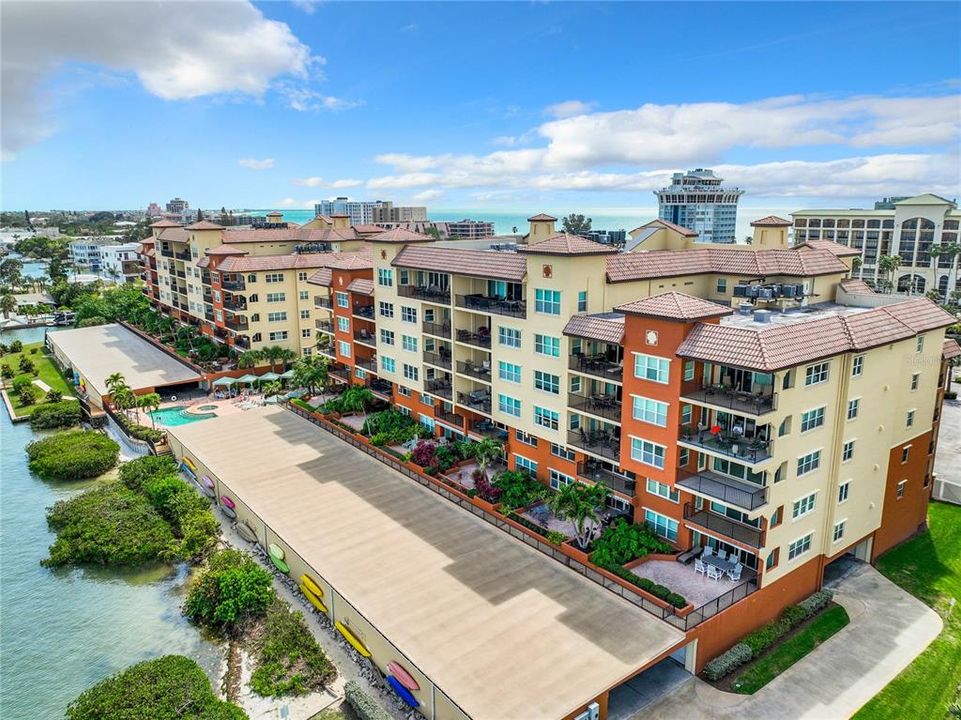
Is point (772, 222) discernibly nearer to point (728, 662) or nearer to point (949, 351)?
point (949, 351)

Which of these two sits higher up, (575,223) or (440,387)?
(575,223)

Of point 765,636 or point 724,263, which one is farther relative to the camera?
point 724,263

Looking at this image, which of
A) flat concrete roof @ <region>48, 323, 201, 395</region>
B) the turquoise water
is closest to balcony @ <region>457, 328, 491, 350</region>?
the turquoise water

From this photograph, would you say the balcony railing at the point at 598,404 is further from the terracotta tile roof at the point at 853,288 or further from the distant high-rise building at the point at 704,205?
the distant high-rise building at the point at 704,205

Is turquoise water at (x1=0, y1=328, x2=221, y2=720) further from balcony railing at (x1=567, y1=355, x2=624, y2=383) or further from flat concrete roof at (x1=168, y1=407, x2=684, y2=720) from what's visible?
balcony railing at (x1=567, y1=355, x2=624, y2=383)

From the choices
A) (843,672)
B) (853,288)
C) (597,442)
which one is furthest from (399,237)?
(843,672)

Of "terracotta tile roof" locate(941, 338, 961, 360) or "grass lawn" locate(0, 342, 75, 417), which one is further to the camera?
"grass lawn" locate(0, 342, 75, 417)
